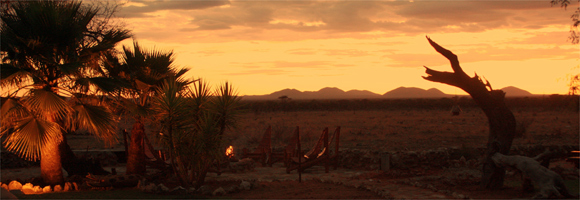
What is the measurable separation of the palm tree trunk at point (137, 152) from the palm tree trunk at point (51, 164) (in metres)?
1.55

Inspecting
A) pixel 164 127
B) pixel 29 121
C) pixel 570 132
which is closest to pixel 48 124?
pixel 29 121

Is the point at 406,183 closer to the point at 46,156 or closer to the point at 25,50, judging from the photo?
the point at 46,156

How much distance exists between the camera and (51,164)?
1019 cm

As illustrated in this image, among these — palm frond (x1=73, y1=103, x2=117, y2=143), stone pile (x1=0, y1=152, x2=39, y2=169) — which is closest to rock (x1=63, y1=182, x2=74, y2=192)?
palm frond (x1=73, y1=103, x2=117, y2=143)

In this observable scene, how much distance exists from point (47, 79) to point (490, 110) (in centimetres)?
932

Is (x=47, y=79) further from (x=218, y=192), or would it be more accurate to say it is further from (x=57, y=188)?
(x=218, y=192)

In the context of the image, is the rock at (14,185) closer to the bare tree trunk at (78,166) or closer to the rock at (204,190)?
the bare tree trunk at (78,166)

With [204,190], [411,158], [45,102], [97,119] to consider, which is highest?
[45,102]

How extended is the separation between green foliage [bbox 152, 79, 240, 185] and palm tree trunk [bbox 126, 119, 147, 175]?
164cm

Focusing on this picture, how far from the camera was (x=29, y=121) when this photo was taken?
9.39 metres

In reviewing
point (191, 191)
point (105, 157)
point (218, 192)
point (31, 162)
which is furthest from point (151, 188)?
point (31, 162)

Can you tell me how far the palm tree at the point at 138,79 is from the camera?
10.8 meters

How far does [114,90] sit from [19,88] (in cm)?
193

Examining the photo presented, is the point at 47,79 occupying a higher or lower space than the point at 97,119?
higher
